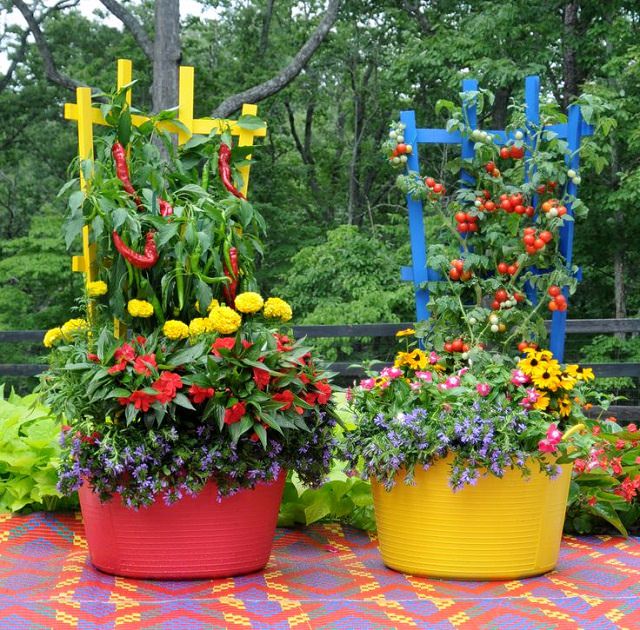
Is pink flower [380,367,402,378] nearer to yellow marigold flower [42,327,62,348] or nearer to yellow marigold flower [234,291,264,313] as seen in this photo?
yellow marigold flower [234,291,264,313]

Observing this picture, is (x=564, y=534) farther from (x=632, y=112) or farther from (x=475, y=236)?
(x=632, y=112)

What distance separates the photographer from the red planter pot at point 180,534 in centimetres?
271

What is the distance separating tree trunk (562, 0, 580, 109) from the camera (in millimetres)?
10641

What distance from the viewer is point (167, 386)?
8.56 ft

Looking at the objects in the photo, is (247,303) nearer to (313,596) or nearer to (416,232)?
(313,596)

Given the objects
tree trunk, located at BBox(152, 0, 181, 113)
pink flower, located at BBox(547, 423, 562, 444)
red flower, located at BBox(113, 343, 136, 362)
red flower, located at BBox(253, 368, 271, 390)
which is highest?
tree trunk, located at BBox(152, 0, 181, 113)

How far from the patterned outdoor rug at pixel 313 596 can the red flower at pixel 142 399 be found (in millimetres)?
524

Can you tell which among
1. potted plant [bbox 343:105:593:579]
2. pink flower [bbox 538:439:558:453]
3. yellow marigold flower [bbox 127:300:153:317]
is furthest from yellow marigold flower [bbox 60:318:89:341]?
pink flower [bbox 538:439:558:453]

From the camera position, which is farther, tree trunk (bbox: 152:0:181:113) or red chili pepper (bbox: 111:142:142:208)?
tree trunk (bbox: 152:0:181:113)

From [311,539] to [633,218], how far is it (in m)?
8.00

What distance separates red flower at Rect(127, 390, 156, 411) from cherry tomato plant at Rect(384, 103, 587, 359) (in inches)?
56.1

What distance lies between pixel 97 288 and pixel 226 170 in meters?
0.67

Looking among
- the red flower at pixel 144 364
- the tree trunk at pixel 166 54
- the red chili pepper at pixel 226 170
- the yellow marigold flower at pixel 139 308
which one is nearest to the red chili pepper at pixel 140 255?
the yellow marigold flower at pixel 139 308

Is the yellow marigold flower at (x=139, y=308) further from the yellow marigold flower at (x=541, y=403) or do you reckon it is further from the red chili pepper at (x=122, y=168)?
the yellow marigold flower at (x=541, y=403)
